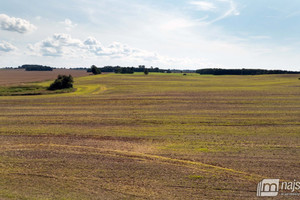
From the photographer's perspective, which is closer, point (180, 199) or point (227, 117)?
point (180, 199)

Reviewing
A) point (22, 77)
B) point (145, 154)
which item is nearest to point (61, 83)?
point (145, 154)

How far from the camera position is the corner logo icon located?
1084cm

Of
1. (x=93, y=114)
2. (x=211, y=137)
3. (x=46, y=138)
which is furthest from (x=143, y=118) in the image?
(x=46, y=138)

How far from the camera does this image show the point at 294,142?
1731cm

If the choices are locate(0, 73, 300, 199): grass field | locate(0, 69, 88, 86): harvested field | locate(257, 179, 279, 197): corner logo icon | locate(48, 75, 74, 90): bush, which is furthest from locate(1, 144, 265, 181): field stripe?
locate(0, 69, 88, 86): harvested field

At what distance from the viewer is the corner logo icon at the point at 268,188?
427 inches

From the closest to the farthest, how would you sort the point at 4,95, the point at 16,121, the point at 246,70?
the point at 16,121 < the point at 4,95 < the point at 246,70

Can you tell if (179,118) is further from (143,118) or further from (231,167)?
(231,167)

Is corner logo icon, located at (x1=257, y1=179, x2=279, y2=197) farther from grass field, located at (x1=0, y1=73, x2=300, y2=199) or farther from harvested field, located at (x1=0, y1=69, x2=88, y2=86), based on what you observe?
harvested field, located at (x1=0, y1=69, x2=88, y2=86)

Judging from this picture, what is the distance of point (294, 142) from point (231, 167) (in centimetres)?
808

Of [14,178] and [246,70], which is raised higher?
[246,70]

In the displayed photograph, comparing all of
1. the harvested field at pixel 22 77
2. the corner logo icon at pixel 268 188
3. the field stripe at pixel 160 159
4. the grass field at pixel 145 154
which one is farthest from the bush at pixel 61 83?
the corner logo icon at pixel 268 188

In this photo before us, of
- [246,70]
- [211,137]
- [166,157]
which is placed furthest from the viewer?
[246,70]

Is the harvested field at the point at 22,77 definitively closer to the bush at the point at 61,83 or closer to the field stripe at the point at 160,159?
the bush at the point at 61,83
